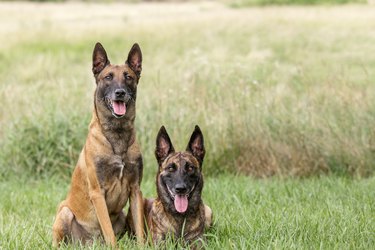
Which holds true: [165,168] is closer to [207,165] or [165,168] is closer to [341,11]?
[207,165]

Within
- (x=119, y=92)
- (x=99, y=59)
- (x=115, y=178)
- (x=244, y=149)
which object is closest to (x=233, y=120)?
(x=244, y=149)

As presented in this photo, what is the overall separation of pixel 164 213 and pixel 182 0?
136 feet

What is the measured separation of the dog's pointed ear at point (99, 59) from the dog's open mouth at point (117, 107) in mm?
363

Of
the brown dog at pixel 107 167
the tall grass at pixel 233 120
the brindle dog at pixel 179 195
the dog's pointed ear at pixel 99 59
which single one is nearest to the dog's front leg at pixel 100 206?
the brown dog at pixel 107 167

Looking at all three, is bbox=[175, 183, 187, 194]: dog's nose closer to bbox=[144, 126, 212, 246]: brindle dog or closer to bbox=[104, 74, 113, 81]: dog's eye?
bbox=[144, 126, 212, 246]: brindle dog


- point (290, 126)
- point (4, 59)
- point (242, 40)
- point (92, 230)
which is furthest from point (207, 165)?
point (242, 40)

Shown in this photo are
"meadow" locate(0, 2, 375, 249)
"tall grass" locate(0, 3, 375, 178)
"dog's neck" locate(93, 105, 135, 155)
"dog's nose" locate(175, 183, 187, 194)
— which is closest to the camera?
"dog's nose" locate(175, 183, 187, 194)

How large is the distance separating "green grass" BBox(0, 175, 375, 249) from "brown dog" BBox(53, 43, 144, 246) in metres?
0.25

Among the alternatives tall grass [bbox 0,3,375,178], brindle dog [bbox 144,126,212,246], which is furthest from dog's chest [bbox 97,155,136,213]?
tall grass [bbox 0,3,375,178]

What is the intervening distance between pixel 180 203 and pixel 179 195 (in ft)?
0.21

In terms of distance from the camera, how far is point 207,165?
10.3 meters

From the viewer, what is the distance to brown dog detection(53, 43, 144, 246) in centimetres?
643

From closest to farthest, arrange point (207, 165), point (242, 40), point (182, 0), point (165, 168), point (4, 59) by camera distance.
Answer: point (165, 168) < point (207, 165) < point (4, 59) < point (242, 40) < point (182, 0)

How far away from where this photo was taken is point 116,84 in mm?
6363
